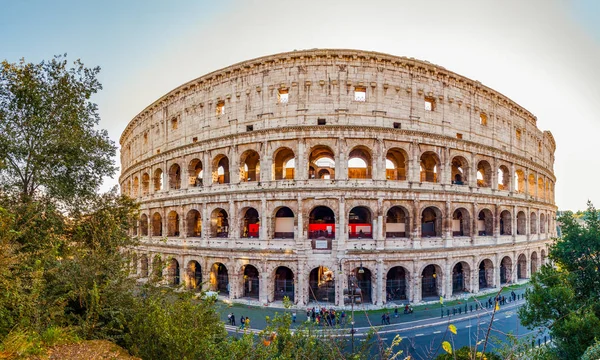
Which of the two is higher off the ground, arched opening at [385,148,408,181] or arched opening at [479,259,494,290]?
arched opening at [385,148,408,181]

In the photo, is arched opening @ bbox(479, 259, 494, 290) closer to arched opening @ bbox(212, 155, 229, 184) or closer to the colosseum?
the colosseum

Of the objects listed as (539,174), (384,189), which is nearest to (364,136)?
(384,189)

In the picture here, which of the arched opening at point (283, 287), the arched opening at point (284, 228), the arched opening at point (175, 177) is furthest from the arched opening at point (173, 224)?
the arched opening at point (283, 287)

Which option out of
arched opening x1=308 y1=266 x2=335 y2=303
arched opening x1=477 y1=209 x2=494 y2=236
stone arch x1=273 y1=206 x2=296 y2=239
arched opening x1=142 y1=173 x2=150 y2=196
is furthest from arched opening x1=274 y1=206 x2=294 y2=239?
arched opening x1=477 y1=209 x2=494 y2=236

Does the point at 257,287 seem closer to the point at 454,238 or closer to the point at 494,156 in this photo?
the point at 454,238

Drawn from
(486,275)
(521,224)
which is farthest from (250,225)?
(521,224)

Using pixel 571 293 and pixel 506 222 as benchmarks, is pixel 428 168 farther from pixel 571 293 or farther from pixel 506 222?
pixel 571 293

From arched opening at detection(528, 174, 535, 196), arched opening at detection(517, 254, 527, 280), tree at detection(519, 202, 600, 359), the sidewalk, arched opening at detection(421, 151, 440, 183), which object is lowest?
the sidewalk
